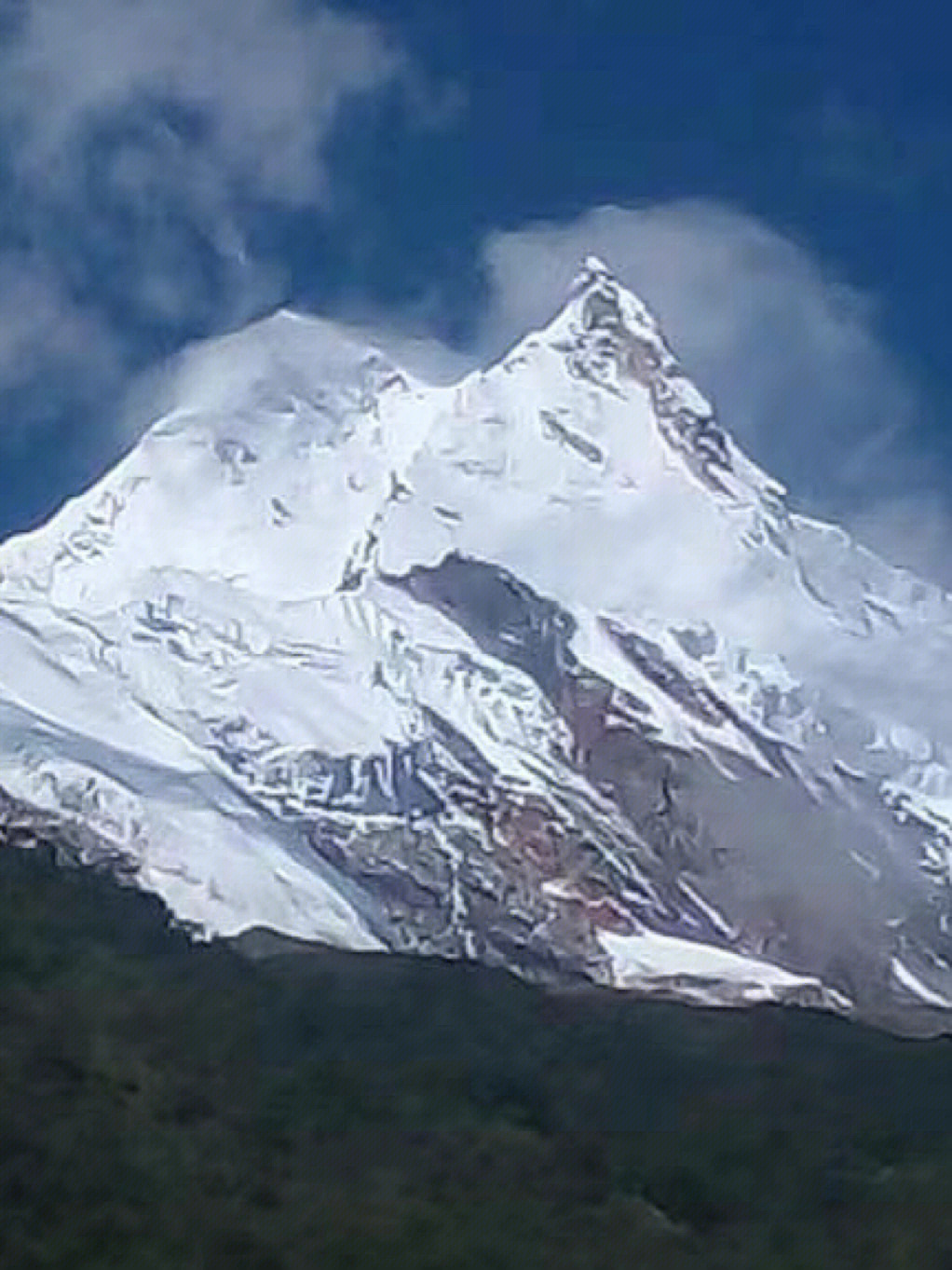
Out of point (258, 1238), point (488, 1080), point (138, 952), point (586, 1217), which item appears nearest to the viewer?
point (258, 1238)

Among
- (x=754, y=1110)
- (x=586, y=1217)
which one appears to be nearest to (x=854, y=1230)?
(x=586, y=1217)

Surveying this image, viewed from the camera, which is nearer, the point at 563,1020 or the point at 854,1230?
the point at 854,1230

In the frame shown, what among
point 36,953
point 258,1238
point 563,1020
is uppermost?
point 563,1020

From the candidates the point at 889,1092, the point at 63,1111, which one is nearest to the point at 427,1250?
the point at 63,1111

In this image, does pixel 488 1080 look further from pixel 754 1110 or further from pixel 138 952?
pixel 138 952

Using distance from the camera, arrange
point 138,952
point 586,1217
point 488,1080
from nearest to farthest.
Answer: point 586,1217 → point 488,1080 → point 138,952

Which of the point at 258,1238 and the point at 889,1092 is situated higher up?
the point at 889,1092
